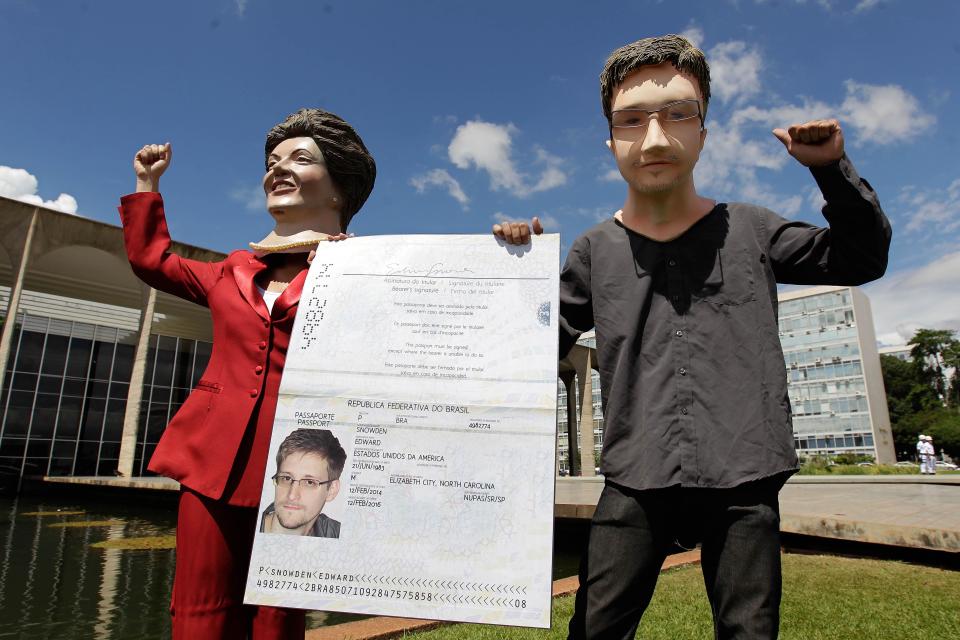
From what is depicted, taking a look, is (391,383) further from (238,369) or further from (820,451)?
(820,451)

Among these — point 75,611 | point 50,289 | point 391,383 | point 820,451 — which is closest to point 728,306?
point 391,383

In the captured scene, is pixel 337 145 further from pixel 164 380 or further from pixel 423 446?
pixel 164 380

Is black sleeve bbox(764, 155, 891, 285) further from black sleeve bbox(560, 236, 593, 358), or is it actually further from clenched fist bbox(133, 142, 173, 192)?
clenched fist bbox(133, 142, 173, 192)

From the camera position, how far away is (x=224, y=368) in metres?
1.76

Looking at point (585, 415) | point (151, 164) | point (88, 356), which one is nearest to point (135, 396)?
point (88, 356)

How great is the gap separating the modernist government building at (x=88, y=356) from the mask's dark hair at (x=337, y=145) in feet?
50.3

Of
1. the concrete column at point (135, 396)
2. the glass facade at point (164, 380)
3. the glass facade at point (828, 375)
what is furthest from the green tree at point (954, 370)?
the concrete column at point (135, 396)

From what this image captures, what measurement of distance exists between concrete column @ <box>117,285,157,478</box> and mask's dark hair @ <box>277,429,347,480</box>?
16.6m

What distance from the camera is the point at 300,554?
1347mm

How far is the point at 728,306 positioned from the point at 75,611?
416 centimetres

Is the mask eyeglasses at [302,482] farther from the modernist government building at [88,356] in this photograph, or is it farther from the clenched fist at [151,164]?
the modernist government building at [88,356]

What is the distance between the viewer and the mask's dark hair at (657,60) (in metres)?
1.64

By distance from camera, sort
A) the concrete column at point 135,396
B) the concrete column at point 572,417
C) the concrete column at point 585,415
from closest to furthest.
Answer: the concrete column at point 135,396
the concrete column at point 585,415
the concrete column at point 572,417

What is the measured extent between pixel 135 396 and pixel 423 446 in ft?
56.8
